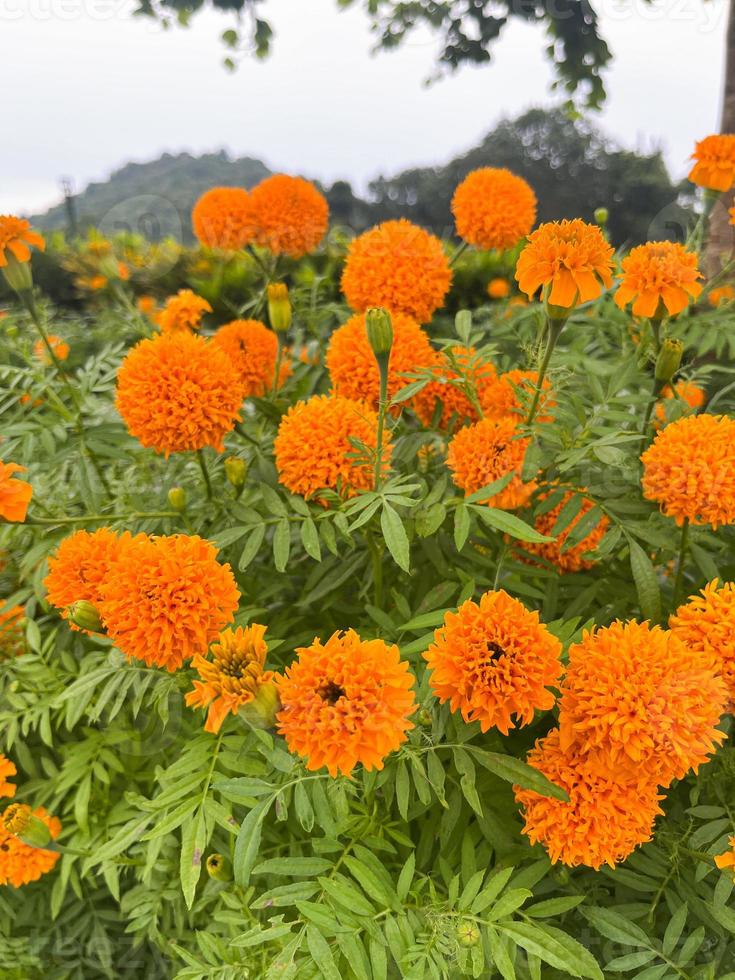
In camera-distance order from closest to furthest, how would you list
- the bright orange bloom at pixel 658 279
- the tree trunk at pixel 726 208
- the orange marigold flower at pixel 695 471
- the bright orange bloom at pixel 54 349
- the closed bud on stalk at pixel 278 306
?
the orange marigold flower at pixel 695 471 → the bright orange bloom at pixel 658 279 → the closed bud on stalk at pixel 278 306 → the bright orange bloom at pixel 54 349 → the tree trunk at pixel 726 208

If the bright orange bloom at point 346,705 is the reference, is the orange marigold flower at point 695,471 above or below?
above

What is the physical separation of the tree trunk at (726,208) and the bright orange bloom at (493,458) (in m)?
1.19

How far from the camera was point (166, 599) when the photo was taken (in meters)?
0.91

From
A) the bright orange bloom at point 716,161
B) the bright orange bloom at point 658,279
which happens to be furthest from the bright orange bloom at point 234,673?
the bright orange bloom at point 716,161

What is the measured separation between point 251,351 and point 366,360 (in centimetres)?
32

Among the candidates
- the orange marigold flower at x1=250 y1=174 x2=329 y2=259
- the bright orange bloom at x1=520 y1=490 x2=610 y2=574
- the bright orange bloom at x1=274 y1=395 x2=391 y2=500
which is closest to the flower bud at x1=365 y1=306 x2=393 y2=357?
the bright orange bloom at x1=274 y1=395 x2=391 y2=500

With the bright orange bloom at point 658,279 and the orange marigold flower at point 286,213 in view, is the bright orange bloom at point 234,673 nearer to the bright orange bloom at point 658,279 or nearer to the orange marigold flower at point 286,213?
the bright orange bloom at point 658,279

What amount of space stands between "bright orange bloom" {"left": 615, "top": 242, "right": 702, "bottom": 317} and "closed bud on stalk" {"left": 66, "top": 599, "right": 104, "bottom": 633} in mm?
958

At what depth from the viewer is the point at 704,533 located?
123 centimetres

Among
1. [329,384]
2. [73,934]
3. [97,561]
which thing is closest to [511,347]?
[329,384]

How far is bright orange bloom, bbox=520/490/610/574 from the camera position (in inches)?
44.7

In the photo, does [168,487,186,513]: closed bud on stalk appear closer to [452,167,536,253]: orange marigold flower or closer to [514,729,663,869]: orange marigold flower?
[514,729,663,869]: orange marigold flower

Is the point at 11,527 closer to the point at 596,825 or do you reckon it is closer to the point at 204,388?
the point at 204,388

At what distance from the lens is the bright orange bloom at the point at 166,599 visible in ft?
3.02
